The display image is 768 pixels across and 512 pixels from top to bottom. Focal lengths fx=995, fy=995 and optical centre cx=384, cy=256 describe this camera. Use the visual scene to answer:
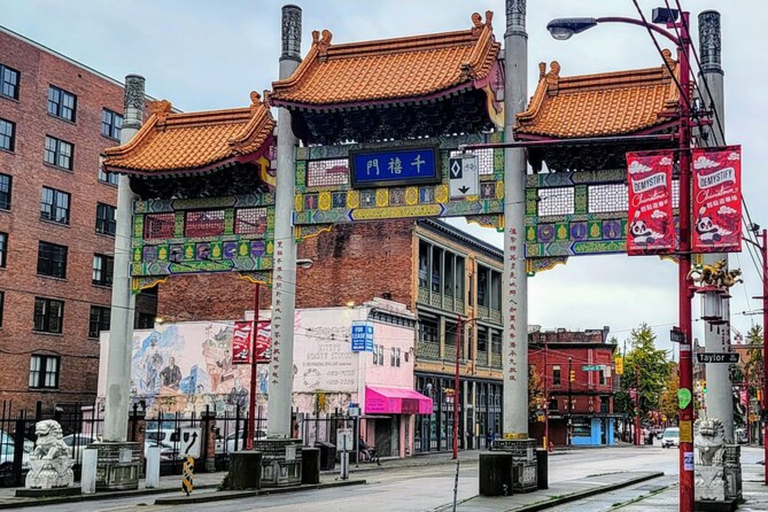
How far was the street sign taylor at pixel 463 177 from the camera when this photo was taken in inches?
989

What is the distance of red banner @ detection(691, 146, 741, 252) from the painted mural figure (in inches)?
1776

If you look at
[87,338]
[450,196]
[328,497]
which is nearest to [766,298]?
[450,196]

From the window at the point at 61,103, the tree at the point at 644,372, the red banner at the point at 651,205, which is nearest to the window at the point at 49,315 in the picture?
the window at the point at 61,103

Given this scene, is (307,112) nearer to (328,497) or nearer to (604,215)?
(604,215)

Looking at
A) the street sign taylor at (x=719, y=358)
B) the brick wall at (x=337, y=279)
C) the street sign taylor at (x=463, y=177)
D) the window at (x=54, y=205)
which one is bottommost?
the street sign taylor at (x=719, y=358)

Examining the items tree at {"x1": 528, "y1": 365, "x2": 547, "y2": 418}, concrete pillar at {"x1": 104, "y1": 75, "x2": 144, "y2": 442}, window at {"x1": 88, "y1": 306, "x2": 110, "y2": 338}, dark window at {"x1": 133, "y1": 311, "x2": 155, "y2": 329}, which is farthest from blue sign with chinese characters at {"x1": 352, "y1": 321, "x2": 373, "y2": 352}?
tree at {"x1": 528, "y1": 365, "x2": 547, "y2": 418}

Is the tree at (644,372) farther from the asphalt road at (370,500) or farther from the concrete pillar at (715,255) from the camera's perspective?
the concrete pillar at (715,255)

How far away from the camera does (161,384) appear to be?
193ft

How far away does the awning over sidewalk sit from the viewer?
53.6 metres

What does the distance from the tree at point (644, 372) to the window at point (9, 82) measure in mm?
73915

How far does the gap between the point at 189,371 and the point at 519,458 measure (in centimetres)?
3674

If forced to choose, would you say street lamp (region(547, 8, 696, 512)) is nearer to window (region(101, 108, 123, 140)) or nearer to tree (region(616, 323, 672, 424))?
window (region(101, 108, 123, 140))

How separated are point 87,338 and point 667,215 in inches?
2006

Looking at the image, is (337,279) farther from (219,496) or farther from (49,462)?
(219,496)
